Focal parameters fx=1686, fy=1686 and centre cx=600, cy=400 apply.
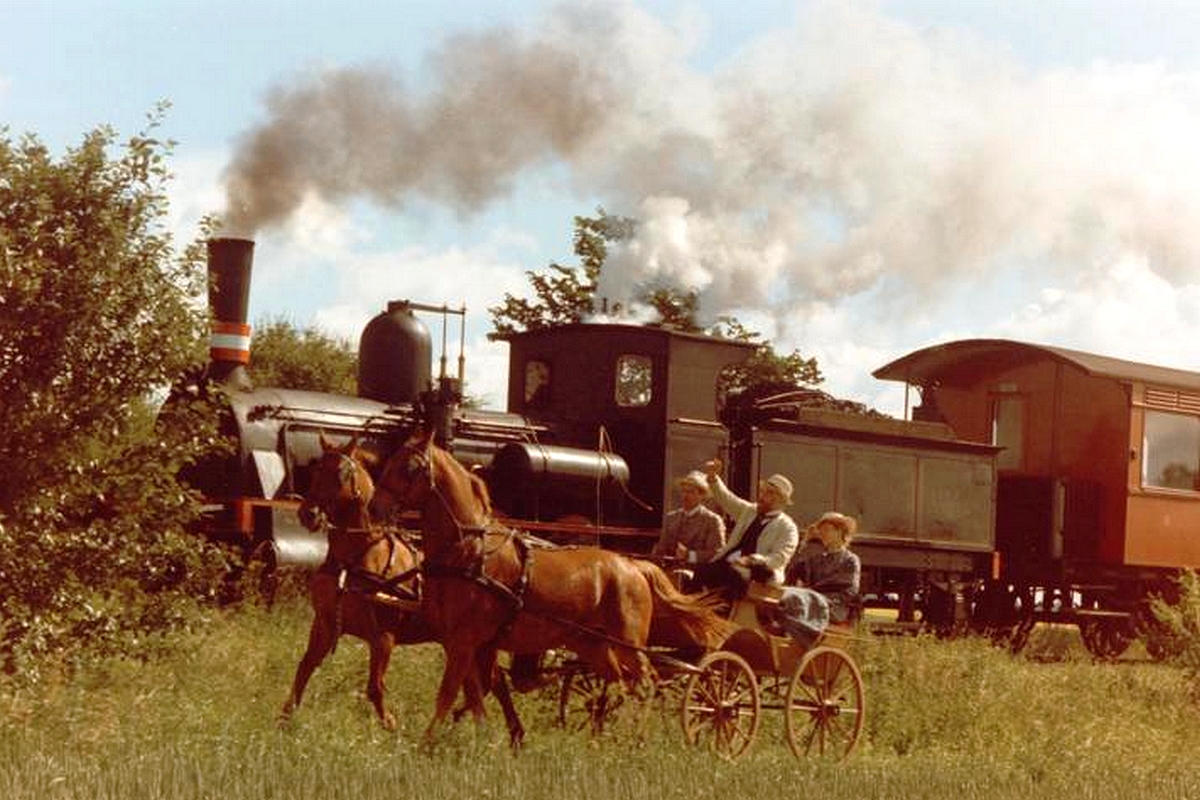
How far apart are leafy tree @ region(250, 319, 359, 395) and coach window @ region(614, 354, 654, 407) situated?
2654 cm

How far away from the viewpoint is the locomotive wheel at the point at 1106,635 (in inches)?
836

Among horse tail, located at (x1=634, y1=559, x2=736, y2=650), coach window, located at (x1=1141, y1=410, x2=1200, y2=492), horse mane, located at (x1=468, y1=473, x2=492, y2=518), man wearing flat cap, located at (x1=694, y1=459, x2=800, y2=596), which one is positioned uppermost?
coach window, located at (x1=1141, y1=410, x2=1200, y2=492)

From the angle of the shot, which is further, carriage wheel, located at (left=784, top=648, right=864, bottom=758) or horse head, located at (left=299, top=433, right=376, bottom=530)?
carriage wheel, located at (left=784, top=648, right=864, bottom=758)

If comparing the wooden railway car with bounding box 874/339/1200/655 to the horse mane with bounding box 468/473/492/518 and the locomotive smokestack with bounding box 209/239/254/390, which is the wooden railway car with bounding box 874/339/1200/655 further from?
the horse mane with bounding box 468/473/492/518

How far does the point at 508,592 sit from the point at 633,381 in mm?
6926

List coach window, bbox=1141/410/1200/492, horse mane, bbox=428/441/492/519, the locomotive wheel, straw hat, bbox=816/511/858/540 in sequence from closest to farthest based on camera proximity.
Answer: horse mane, bbox=428/441/492/519, straw hat, bbox=816/511/858/540, coach window, bbox=1141/410/1200/492, the locomotive wheel

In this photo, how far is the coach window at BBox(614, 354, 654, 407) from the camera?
15.9m

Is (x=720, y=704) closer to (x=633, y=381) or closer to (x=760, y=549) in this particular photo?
(x=760, y=549)

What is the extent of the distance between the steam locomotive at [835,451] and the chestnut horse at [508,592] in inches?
156

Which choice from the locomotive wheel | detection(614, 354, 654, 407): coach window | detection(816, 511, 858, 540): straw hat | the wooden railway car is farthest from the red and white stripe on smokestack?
the locomotive wheel

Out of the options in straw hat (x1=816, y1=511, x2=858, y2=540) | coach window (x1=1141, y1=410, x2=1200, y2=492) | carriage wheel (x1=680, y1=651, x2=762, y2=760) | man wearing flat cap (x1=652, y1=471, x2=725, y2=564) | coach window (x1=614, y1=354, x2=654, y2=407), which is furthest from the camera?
coach window (x1=1141, y1=410, x2=1200, y2=492)

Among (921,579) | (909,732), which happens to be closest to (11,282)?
(909,732)

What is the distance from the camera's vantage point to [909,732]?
11.6 metres

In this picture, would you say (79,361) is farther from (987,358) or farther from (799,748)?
(987,358)
